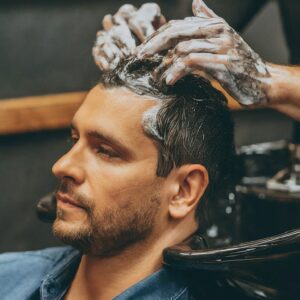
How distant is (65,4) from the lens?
287cm

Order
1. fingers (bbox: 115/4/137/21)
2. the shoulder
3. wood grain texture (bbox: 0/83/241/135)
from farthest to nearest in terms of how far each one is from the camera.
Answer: wood grain texture (bbox: 0/83/241/135)
fingers (bbox: 115/4/137/21)
the shoulder

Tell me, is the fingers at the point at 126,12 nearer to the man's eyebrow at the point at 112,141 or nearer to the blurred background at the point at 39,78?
the man's eyebrow at the point at 112,141

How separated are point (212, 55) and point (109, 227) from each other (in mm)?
596

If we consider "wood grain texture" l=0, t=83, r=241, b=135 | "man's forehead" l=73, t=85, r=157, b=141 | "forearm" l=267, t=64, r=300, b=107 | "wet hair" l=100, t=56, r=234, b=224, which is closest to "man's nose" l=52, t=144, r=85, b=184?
"man's forehead" l=73, t=85, r=157, b=141

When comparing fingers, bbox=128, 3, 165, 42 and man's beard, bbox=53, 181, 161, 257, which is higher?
fingers, bbox=128, 3, 165, 42

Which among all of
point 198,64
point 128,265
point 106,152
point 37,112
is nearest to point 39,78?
point 37,112

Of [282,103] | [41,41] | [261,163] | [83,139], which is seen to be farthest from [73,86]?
[282,103]

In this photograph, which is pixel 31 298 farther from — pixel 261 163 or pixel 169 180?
pixel 261 163

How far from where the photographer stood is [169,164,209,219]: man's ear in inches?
69.0

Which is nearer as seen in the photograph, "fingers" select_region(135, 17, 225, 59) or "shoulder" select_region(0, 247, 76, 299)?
"fingers" select_region(135, 17, 225, 59)

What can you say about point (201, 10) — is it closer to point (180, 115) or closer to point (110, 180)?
point (180, 115)

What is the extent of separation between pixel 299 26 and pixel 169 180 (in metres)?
→ 1.27

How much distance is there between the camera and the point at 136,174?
1707 millimetres

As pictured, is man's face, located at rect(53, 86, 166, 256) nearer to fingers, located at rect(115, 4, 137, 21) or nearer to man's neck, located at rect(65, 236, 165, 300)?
man's neck, located at rect(65, 236, 165, 300)
